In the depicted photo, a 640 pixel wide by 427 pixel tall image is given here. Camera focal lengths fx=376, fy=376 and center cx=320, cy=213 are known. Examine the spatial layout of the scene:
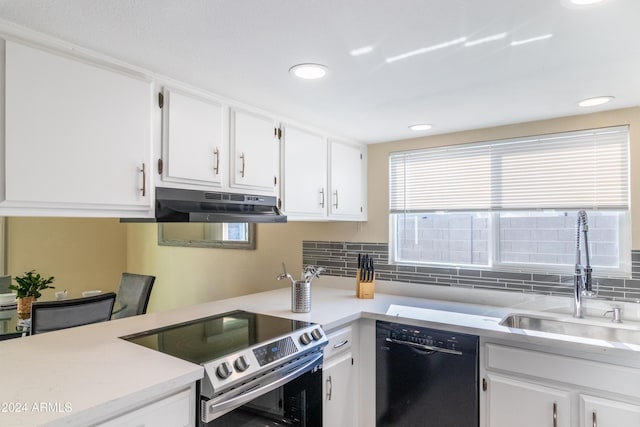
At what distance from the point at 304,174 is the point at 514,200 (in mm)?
1384

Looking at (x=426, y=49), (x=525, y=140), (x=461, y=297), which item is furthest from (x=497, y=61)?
(x=461, y=297)

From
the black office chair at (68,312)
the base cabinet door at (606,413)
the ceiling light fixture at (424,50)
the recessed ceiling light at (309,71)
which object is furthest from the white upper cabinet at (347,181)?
the base cabinet door at (606,413)

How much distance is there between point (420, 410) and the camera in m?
2.07

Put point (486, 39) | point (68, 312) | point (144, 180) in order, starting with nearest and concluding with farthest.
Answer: point (486, 39)
point (144, 180)
point (68, 312)

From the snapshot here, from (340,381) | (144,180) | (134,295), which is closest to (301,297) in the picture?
(340,381)

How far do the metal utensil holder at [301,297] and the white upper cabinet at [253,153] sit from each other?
570mm

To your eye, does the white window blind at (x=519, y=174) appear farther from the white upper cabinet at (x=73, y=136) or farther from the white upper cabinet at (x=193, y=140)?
the white upper cabinet at (x=73, y=136)

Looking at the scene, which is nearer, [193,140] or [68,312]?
[193,140]

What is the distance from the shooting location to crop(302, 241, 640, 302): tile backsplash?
2.12m

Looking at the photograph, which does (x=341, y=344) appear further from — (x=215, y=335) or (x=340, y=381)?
(x=215, y=335)

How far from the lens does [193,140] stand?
5.95 ft

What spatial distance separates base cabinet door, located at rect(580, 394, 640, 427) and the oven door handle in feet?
3.96

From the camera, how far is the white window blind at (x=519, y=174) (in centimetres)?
219

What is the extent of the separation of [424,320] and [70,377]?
1621mm
